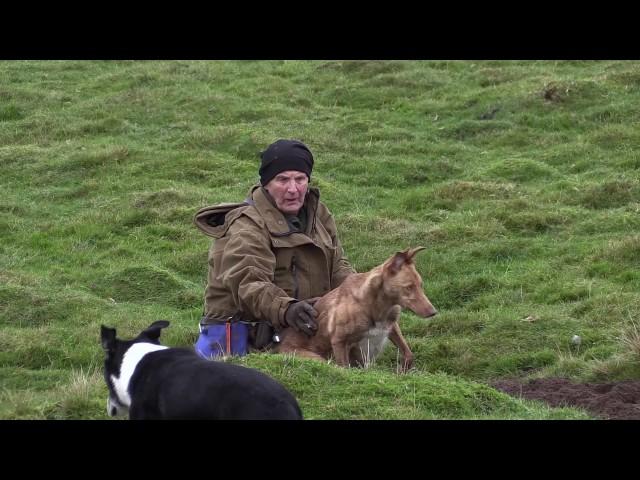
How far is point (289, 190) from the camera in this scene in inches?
357

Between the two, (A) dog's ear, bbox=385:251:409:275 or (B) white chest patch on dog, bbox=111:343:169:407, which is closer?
(B) white chest patch on dog, bbox=111:343:169:407

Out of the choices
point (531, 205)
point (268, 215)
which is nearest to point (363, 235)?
point (531, 205)

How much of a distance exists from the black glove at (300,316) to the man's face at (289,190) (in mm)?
949

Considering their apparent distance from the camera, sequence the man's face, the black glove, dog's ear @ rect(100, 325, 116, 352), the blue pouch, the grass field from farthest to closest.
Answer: the grass field, the man's face, the blue pouch, the black glove, dog's ear @ rect(100, 325, 116, 352)

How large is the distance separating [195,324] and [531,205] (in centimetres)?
553

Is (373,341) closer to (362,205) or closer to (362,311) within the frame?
(362,311)

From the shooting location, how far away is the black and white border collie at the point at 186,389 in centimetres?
565

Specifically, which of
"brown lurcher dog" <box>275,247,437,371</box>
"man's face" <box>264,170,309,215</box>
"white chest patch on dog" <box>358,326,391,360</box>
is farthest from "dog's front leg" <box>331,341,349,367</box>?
"man's face" <box>264,170,309,215</box>

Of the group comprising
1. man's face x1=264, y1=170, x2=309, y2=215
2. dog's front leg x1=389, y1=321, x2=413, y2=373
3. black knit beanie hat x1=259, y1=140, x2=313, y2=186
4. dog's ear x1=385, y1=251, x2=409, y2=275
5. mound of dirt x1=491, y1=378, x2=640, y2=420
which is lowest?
mound of dirt x1=491, y1=378, x2=640, y2=420

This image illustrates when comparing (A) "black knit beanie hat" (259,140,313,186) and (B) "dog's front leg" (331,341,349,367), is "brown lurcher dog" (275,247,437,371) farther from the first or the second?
(A) "black knit beanie hat" (259,140,313,186)

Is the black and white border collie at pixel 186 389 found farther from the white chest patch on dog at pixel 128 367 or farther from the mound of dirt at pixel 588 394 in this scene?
the mound of dirt at pixel 588 394

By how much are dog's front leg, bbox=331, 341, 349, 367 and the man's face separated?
4.04 ft

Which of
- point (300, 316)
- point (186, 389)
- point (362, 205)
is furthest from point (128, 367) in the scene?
point (362, 205)

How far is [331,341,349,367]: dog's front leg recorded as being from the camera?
8.66 m
